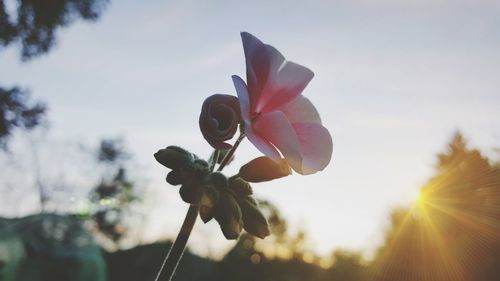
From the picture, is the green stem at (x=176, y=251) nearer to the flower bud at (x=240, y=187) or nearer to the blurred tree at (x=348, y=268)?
the flower bud at (x=240, y=187)

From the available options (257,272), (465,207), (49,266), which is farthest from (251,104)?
(257,272)

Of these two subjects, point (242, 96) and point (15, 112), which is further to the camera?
point (15, 112)

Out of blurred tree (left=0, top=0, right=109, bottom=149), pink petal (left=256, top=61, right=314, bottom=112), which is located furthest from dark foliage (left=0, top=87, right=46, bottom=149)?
pink petal (left=256, top=61, right=314, bottom=112)

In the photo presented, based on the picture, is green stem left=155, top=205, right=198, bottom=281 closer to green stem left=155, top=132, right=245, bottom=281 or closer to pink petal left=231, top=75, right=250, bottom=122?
green stem left=155, top=132, right=245, bottom=281

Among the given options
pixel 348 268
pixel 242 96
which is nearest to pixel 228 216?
pixel 242 96

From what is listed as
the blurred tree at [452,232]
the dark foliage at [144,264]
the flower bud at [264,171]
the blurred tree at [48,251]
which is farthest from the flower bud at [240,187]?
the dark foliage at [144,264]

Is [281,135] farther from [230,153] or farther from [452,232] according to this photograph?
[452,232]
